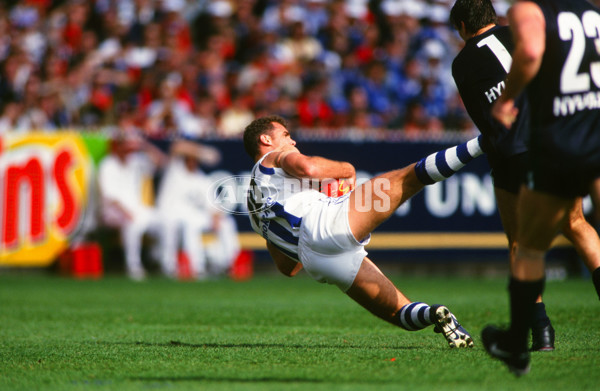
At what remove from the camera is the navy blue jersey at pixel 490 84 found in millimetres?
5176

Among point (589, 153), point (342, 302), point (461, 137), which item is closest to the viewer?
point (589, 153)

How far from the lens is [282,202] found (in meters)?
5.17

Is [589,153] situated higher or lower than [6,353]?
higher

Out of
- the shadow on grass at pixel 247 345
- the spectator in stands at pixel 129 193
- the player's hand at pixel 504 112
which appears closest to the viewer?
the player's hand at pixel 504 112

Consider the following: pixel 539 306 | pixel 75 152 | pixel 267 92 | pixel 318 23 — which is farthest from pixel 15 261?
pixel 539 306

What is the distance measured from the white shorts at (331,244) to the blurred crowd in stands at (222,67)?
7.71 metres

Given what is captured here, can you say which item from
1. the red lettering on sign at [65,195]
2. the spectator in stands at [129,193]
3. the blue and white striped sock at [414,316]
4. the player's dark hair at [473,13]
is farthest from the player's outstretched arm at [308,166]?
the red lettering on sign at [65,195]

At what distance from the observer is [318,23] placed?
16.2 meters

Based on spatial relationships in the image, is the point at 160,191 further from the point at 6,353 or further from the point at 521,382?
the point at 521,382

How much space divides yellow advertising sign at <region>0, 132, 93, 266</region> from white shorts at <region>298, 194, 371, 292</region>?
25.1 feet

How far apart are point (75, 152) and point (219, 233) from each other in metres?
2.45

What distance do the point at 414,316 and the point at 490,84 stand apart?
1581mm

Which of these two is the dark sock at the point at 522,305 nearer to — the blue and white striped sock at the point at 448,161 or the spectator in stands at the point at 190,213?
the blue and white striped sock at the point at 448,161

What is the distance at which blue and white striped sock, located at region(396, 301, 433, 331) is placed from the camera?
→ 5090 mm
